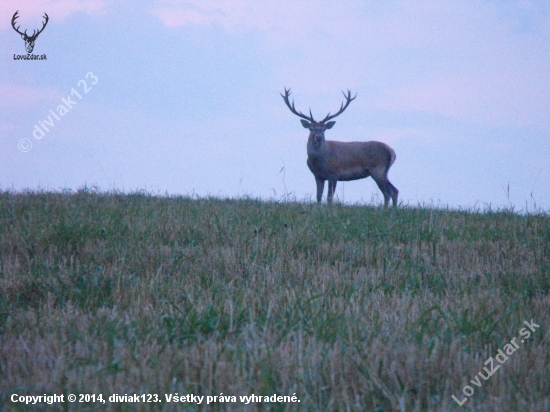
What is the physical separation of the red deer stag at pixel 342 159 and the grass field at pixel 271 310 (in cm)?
882

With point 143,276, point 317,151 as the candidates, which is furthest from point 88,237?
point 317,151

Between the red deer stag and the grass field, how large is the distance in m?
8.82

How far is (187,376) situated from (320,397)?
0.59 metres

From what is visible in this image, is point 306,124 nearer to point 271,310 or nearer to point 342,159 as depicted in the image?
point 342,159

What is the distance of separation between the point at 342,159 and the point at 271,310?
13.2m

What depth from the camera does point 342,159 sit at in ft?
54.3

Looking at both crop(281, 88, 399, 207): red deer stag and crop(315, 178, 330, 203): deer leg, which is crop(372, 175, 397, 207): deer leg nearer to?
crop(281, 88, 399, 207): red deer stag

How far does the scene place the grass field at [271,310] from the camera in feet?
8.40

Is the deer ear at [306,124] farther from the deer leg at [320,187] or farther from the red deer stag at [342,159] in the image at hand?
the deer leg at [320,187]

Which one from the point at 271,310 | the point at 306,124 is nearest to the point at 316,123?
A: the point at 306,124

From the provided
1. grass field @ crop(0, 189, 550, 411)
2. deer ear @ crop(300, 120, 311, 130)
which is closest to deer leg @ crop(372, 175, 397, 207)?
deer ear @ crop(300, 120, 311, 130)

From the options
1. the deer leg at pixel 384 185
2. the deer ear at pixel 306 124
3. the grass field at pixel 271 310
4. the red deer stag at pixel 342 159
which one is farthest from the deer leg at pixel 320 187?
the grass field at pixel 271 310

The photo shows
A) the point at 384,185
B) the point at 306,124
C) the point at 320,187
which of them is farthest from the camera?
the point at 384,185

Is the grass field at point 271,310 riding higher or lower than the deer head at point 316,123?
lower
